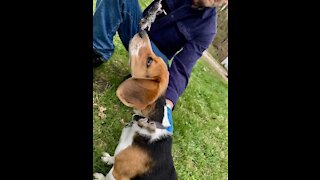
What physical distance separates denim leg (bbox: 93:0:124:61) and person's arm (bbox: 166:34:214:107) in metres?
0.75

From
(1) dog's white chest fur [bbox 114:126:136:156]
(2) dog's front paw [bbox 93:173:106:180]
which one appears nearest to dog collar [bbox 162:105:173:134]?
(1) dog's white chest fur [bbox 114:126:136:156]

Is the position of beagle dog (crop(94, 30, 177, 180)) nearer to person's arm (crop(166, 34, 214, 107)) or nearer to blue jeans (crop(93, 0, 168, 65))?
person's arm (crop(166, 34, 214, 107))

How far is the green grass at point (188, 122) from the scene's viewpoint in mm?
4012

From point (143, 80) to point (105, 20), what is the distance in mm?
943

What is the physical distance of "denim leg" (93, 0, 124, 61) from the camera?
12.8ft

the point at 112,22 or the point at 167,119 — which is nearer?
the point at 167,119

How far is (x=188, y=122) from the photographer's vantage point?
5129mm

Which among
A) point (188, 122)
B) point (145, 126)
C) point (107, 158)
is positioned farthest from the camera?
point (188, 122)

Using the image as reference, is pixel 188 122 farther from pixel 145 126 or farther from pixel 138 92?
pixel 138 92

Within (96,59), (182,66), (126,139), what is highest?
(182,66)

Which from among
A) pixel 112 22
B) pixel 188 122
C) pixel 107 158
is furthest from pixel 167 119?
pixel 188 122

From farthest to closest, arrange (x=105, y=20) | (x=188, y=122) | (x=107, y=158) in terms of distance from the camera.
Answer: (x=188, y=122)
(x=105, y=20)
(x=107, y=158)
